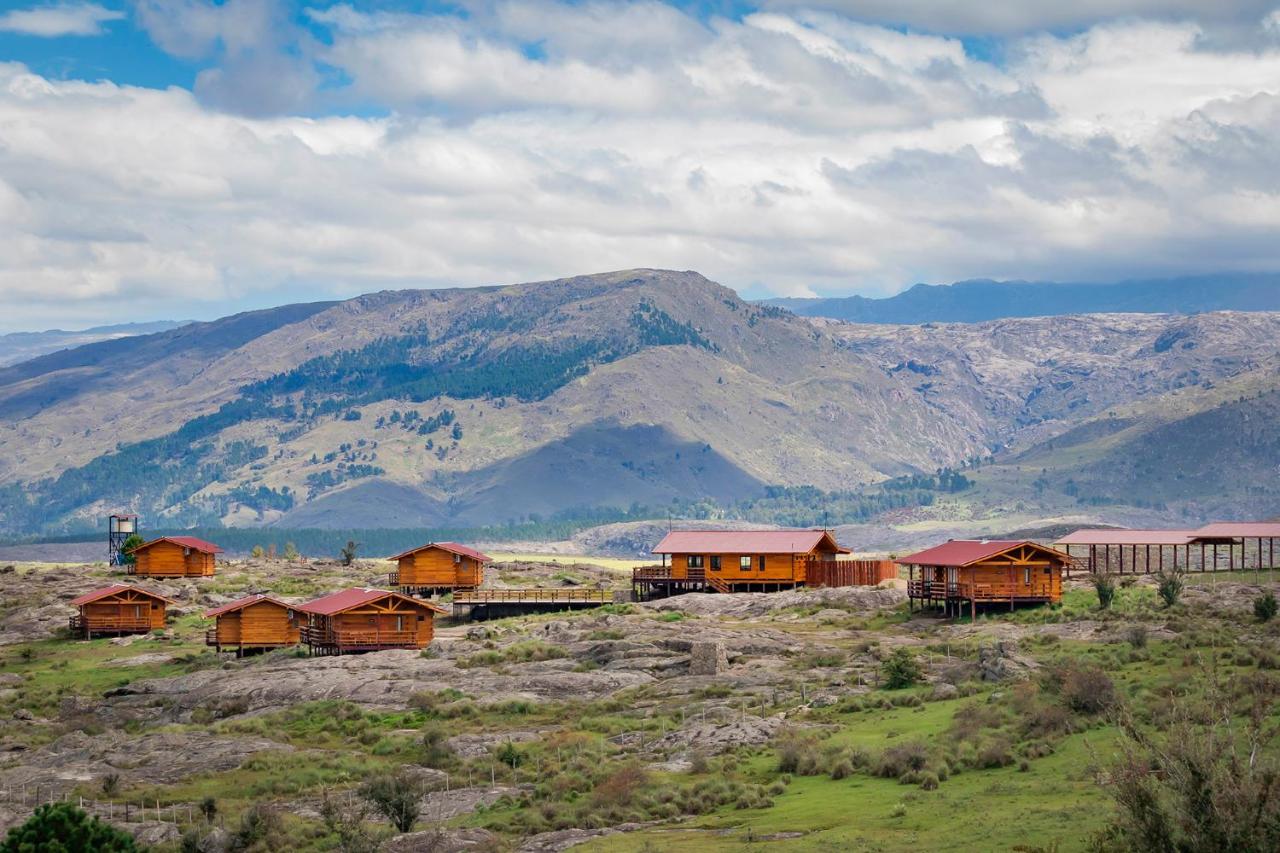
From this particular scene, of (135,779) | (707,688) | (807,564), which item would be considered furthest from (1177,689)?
(807,564)

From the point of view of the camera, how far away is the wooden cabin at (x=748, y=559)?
12356cm

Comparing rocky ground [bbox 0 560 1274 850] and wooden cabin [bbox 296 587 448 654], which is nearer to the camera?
rocky ground [bbox 0 560 1274 850]

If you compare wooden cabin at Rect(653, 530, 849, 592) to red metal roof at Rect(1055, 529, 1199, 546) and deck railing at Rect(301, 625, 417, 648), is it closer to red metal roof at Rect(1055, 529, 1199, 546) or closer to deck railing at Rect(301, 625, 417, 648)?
red metal roof at Rect(1055, 529, 1199, 546)

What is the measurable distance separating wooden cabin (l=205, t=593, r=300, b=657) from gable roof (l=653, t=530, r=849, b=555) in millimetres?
27975

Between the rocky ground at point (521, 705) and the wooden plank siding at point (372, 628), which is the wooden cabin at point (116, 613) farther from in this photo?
the wooden plank siding at point (372, 628)

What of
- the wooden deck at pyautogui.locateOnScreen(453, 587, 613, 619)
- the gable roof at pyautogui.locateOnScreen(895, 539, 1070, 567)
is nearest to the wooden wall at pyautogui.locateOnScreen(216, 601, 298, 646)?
the wooden deck at pyautogui.locateOnScreen(453, 587, 613, 619)

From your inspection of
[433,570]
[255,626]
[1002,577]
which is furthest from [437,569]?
[1002,577]

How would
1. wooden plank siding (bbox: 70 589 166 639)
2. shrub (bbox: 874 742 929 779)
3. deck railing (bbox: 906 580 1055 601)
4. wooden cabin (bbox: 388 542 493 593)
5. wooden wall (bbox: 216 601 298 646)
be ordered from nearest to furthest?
shrub (bbox: 874 742 929 779) < deck railing (bbox: 906 580 1055 601) < wooden wall (bbox: 216 601 298 646) < wooden plank siding (bbox: 70 589 166 639) < wooden cabin (bbox: 388 542 493 593)

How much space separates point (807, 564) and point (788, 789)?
66.7 meters

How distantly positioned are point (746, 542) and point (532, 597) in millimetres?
15929

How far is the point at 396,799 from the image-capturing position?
5844 centimetres

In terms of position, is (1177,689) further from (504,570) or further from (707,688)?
(504,570)

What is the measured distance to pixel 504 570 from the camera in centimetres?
15125

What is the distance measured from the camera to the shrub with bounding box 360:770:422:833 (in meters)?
58.1
